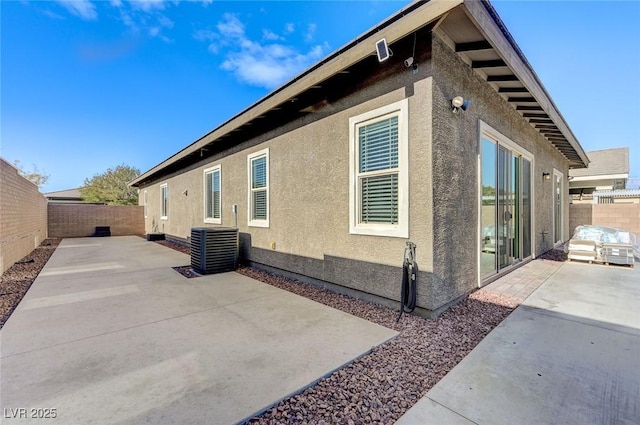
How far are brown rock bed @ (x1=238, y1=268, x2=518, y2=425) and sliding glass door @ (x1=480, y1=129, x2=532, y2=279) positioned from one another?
1.28m

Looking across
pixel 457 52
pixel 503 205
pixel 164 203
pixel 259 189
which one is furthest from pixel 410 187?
pixel 164 203

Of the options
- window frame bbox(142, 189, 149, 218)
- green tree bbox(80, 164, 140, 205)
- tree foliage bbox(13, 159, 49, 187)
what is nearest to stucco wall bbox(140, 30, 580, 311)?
window frame bbox(142, 189, 149, 218)

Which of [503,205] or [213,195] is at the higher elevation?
[213,195]

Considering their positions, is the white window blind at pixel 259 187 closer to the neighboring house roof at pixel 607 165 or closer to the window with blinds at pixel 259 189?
the window with blinds at pixel 259 189

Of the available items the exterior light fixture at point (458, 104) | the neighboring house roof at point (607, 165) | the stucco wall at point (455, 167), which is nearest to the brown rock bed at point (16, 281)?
the stucco wall at point (455, 167)

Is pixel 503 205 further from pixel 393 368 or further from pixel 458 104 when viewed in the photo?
pixel 393 368

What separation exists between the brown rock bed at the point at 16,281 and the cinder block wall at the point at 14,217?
177 mm

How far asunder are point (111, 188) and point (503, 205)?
36345 mm

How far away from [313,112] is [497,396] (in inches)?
189

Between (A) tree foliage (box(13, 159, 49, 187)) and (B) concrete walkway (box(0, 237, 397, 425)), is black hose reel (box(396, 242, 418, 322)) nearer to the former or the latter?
(B) concrete walkway (box(0, 237, 397, 425))

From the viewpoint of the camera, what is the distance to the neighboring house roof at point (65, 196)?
28.0 m

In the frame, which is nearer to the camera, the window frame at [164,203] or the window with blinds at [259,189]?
the window with blinds at [259,189]

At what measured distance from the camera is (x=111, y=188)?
2989 cm

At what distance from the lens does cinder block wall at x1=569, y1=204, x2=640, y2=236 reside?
10266 mm
